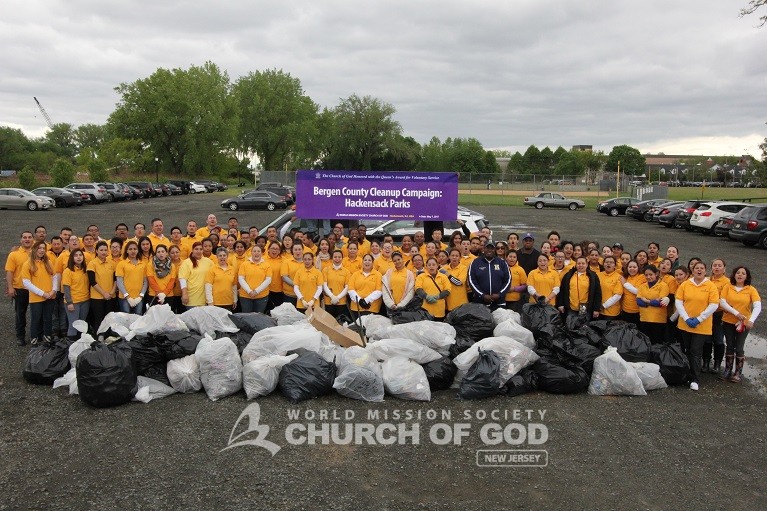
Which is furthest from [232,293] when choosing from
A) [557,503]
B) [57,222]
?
[57,222]

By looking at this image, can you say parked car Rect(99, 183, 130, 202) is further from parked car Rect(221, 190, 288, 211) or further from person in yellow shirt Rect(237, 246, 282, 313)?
person in yellow shirt Rect(237, 246, 282, 313)

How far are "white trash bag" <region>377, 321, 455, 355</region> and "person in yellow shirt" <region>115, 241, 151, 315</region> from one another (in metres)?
3.24

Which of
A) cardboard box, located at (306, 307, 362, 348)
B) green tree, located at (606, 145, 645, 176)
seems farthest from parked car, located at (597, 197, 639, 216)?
green tree, located at (606, 145, 645, 176)

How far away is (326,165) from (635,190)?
3643cm

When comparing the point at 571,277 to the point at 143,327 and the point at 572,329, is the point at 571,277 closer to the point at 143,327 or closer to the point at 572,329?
the point at 572,329

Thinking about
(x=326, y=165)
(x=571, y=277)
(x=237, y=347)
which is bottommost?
(x=237, y=347)

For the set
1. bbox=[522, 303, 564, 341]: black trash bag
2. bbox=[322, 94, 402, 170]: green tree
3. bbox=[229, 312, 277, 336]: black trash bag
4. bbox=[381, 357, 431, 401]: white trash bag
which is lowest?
bbox=[381, 357, 431, 401]: white trash bag

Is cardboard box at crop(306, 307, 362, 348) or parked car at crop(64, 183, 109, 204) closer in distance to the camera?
cardboard box at crop(306, 307, 362, 348)

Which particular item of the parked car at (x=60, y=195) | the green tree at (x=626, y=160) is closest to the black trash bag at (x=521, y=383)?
the parked car at (x=60, y=195)

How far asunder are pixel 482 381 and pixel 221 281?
3.80 meters

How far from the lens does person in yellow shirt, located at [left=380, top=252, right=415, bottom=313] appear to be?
26.3 ft

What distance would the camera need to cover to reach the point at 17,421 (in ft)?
18.7

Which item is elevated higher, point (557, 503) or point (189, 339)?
point (189, 339)

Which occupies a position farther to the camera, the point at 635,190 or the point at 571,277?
the point at 635,190
